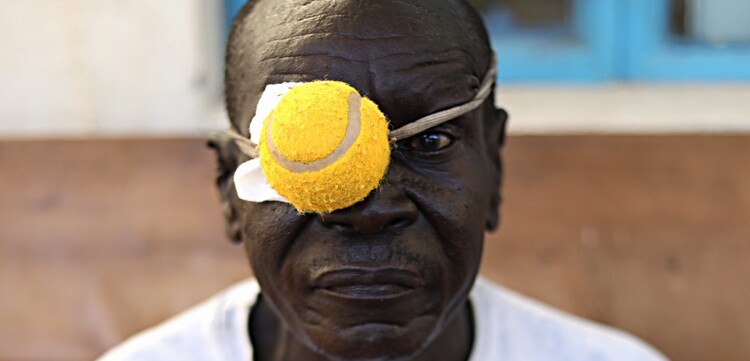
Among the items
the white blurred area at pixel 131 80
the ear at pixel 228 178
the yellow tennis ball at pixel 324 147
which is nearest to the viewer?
the yellow tennis ball at pixel 324 147

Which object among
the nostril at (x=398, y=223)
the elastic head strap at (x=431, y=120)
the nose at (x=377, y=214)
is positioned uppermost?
the elastic head strap at (x=431, y=120)

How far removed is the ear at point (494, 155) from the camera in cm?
206

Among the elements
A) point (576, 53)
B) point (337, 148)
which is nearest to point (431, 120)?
point (337, 148)

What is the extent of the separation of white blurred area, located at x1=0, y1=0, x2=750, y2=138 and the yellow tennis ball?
1.57 m

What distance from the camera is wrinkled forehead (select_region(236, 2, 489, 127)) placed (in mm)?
1721

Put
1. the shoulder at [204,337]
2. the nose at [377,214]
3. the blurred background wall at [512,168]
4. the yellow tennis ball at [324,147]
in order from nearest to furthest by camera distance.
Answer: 1. the yellow tennis ball at [324,147]
2. the nose at [377,214]
3. the shoulder at [204,337]
4. the blurred background wall at [512,168]

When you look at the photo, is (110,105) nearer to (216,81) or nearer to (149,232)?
(216,81)

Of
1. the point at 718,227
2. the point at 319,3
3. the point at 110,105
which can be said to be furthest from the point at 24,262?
the point at 718,227

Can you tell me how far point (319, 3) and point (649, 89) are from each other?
1.67m

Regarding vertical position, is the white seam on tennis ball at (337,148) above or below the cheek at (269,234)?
above

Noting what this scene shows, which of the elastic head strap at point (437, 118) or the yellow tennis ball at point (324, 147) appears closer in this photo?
the yellow tennis ball at point (324, 147)

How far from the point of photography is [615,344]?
235cm

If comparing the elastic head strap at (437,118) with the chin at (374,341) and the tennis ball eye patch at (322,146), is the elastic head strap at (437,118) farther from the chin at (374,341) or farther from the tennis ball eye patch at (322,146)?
the chin at (374,341)

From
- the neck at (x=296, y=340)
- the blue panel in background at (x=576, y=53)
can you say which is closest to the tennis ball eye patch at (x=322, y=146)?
the neck at (x=296, y=340)
